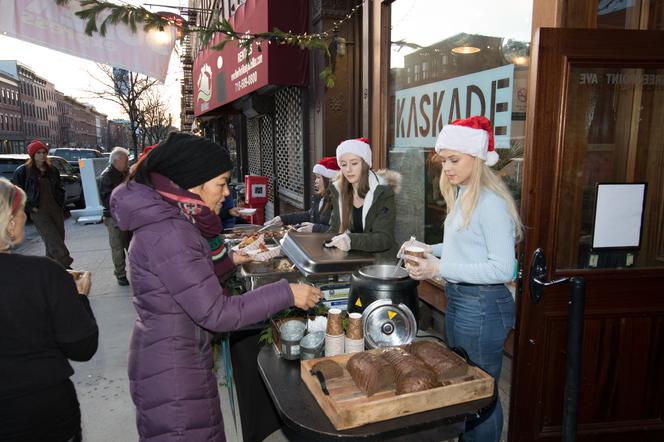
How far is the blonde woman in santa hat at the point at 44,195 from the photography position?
22.4 feet

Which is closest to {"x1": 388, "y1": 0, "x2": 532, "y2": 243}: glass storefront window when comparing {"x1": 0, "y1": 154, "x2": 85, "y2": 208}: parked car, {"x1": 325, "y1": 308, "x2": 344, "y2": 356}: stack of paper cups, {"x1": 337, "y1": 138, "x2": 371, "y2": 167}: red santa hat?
{"x1": 337, "y1": 138, "x2": 371, "y2": 167}: red santa hat

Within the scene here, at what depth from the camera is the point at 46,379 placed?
5.85 feet

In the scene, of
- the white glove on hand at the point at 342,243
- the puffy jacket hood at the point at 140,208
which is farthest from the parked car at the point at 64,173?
the puffy jacket hood at the point at 140,208

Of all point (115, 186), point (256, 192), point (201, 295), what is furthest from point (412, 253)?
point (256, 192)

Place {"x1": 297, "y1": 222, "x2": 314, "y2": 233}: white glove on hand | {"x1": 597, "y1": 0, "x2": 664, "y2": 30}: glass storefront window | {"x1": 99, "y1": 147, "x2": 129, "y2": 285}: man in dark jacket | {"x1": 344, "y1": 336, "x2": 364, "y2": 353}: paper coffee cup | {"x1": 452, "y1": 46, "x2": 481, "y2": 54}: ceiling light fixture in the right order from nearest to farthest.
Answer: {"x1": 344, "y1": 336, "x2": 364, "y2": 353}: paper coffee cup < {"x1": 597, "y1": 0, "x2": 664, "y2": 30}: glass storefront window < {"x1": 452, "y1": 46, "x2": 481, "y2": 54}: ceiling light fixture < {"x1": 297, "y1": 222, "x2": 314, "y2": 233}: white glove on hand < {"x1": 99, "y1": 147, "x2": 129, "y2": 285}: man in dark jacket

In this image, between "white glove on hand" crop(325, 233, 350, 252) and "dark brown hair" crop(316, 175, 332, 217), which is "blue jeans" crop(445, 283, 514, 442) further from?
"dark brown hair" crop(316, 175, 332, 217)

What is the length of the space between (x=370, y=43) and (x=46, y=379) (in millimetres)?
4586

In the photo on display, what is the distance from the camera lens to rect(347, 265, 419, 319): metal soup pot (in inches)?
85.7

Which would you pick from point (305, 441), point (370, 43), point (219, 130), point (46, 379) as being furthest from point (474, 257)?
point (219, 130)

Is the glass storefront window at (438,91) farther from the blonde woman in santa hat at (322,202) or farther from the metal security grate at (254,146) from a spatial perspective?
the metal security grate at (254,146)

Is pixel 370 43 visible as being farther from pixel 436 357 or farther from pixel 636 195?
pixel 436 357

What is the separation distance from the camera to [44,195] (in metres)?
→ 6.95

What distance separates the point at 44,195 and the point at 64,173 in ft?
29.7

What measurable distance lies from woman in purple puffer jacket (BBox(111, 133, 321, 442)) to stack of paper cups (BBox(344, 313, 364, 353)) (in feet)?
0.85
